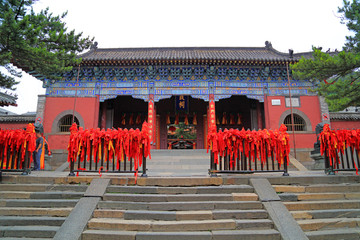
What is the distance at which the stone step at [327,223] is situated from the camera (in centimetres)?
352

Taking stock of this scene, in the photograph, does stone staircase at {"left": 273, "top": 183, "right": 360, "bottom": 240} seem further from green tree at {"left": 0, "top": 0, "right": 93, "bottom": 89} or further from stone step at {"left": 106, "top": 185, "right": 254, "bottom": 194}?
green tree at {"left": 0, "top": 0, "right": 93, "bottom": 89}

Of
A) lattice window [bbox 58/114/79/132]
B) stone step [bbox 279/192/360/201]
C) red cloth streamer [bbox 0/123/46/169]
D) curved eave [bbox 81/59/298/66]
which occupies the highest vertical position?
curved eave [bbox 81/59/298/66]

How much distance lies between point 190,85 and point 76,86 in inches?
237

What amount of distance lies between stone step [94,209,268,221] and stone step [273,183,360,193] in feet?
3.17

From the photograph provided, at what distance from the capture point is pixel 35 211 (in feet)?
12.5

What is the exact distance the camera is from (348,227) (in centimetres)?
364

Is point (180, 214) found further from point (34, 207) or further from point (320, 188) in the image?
point (320, 188)

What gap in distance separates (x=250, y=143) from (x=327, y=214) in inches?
75.2

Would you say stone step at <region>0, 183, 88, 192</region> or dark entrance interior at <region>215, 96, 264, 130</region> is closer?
stone step at <region>0, 183, 88, 192</region>

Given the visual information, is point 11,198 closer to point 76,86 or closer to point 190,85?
point 76,86

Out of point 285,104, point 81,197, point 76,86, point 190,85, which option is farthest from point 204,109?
point 81,197

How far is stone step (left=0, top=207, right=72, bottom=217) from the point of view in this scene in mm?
3773

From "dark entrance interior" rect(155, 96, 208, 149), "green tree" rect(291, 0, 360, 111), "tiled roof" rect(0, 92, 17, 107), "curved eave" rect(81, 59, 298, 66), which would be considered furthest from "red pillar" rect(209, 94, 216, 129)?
"tiled roof" rect(0, 92, 17, 107)

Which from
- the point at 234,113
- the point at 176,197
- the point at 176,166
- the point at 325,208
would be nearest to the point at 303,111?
the point at 234,113
